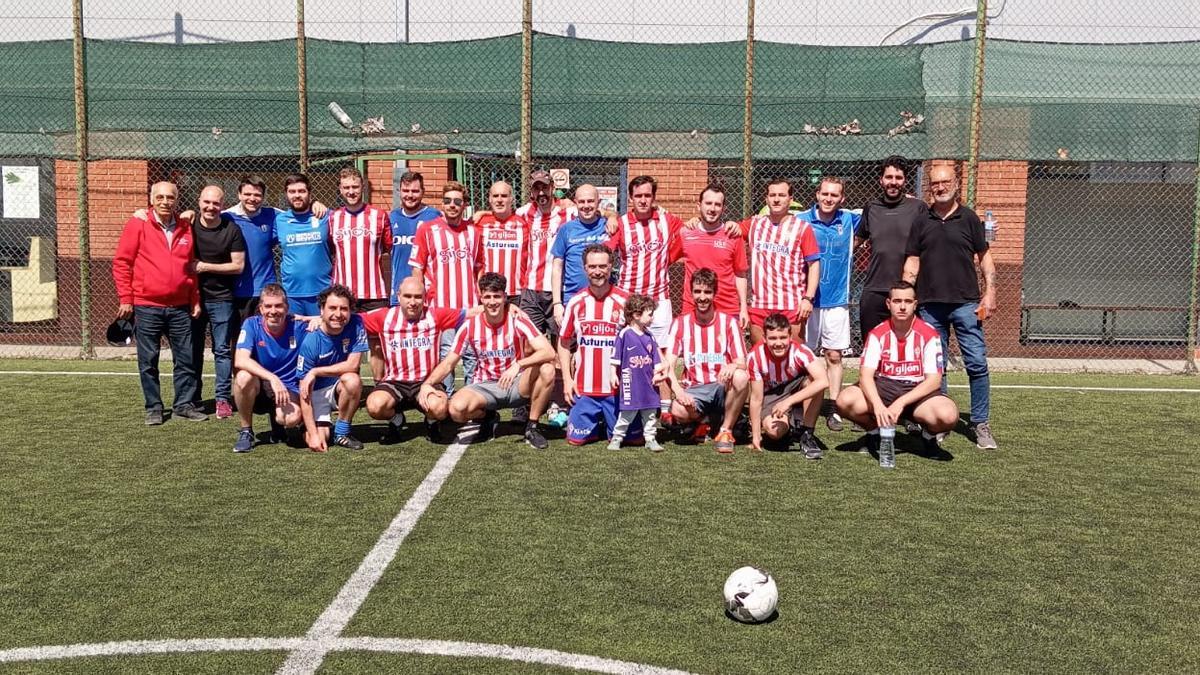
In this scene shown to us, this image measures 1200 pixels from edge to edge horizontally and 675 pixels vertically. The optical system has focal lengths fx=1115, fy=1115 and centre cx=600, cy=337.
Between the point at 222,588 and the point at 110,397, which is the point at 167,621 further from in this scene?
the point at 110,397

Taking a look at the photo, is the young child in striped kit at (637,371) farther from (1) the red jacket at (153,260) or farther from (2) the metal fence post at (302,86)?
(2) the metal fence post at (302,86)

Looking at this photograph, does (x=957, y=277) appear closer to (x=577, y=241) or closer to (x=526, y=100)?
(x=577, y=241)

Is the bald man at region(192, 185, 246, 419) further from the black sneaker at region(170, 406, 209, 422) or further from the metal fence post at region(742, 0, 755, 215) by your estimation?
the metal fence post at region(742, 0, 755, 215)

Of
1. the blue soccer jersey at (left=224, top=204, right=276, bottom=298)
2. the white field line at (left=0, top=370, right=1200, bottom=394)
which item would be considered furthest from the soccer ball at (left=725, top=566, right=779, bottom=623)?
the white field line at (left=0, top=370, right=1200, bottom=394)

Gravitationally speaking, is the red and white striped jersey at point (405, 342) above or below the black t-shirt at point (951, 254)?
below

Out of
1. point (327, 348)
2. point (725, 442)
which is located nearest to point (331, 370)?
point (327, 348)

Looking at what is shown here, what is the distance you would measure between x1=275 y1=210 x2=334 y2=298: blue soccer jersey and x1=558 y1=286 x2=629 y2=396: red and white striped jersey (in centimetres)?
191

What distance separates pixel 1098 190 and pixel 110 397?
34.6ft

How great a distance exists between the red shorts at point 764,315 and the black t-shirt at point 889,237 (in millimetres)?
535

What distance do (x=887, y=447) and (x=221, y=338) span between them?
15.3 feet

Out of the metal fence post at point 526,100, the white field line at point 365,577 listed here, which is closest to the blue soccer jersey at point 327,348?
the white field line at point 365,577

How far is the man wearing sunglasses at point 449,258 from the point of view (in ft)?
25.3

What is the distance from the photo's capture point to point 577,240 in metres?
7.67

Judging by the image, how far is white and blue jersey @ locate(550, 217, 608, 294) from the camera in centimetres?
766
